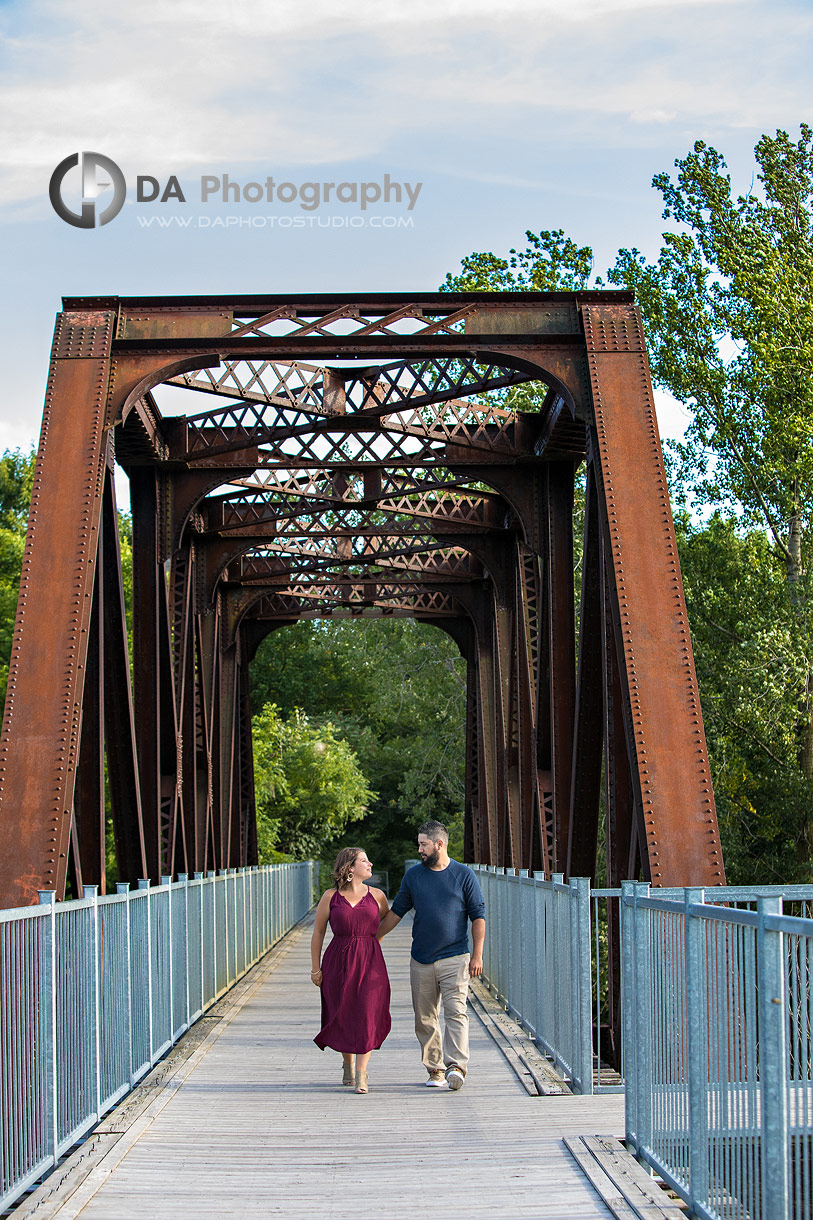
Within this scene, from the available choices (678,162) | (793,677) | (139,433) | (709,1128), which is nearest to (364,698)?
(678,162)

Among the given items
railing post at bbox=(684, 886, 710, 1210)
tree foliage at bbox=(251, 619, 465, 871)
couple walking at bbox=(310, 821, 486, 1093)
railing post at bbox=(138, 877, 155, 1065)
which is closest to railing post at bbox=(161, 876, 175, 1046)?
railing post at bbox=(138, 877, 155, 1065)

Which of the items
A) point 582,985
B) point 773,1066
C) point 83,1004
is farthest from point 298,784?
point 773,1066

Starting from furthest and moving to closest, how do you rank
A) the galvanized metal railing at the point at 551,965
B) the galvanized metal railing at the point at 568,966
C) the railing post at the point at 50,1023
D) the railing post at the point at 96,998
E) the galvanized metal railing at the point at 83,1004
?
the galvanized metal railing at the point at 551,965, the galvanized metal railing at the point at 568,966, the railing post at the point at 96,998, the railing post at the point at 50,1023, the galvanized metal railing at the point at 83,1004

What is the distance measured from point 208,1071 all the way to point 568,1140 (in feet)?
11.5

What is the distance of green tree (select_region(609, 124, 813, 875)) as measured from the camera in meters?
27.9

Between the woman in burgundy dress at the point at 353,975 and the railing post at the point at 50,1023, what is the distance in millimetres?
2408

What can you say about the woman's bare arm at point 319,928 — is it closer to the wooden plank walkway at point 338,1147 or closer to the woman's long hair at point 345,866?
the woman's long hair at point 345,866

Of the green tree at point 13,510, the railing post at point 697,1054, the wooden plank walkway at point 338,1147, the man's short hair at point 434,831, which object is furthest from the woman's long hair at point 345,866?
the green tree at point 13,510

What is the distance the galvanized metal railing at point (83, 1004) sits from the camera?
589cm

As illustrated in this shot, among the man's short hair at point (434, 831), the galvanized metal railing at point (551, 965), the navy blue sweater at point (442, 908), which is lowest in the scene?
the galvanized metal railing at point (551, 965)

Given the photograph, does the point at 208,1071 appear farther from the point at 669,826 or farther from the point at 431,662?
the point at 431,662

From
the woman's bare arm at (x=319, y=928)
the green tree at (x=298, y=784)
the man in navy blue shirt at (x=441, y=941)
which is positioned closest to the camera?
the man in navy blue shirt at (x=441, y=941)

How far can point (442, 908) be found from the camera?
8.71 meters

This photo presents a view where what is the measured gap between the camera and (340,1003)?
862cm
